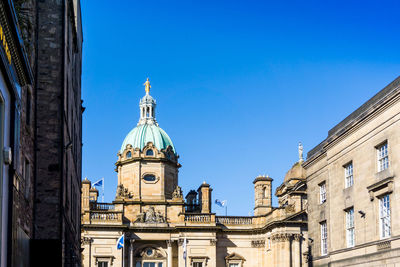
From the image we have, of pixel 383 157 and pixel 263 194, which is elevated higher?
pixel 263 194

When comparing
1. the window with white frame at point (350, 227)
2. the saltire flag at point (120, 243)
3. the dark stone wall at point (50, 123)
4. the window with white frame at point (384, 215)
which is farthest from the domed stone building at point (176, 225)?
the dark stone wall at point (50, 123)

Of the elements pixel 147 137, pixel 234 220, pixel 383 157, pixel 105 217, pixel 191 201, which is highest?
pixel 147 137

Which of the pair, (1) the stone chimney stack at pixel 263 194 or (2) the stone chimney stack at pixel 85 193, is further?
(1) the stone chimney stack at pixel 263 194

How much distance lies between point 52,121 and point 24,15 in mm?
4889

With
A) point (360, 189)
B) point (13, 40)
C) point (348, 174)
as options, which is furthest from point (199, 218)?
point (13, 40)

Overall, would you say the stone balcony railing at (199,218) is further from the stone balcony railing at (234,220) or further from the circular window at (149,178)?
the circular window at (149,178)

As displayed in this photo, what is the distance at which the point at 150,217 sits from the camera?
70.6m

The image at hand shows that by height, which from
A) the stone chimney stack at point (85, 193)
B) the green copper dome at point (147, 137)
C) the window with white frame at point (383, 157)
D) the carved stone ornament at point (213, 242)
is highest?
the green copper dome at point (147, 137)

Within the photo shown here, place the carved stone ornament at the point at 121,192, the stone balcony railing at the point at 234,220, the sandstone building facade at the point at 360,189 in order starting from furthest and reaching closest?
the stone balcony railing at the point at 234,220, the carved stone ornament at the point at 121,192, the sandstone building facade at the point at 360,189

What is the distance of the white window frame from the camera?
32.7 metres

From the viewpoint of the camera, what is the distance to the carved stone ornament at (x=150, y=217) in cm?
7047

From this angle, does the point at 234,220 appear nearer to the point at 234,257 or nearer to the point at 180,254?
the point at 234,257

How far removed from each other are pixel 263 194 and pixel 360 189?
42.8 meters

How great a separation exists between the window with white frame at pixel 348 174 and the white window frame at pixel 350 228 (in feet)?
4.09
